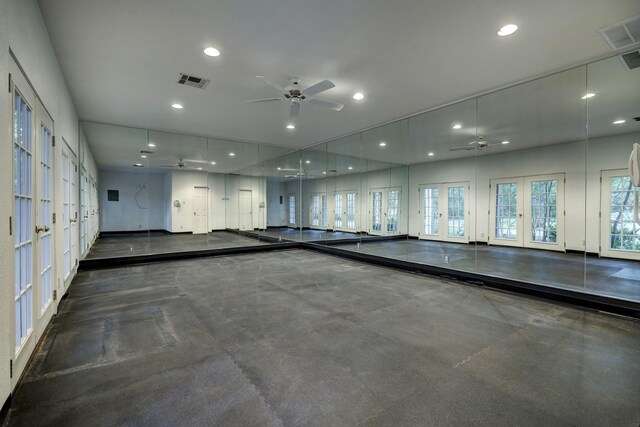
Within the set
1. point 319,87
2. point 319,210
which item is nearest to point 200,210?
point 319,210

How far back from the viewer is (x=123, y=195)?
9.20 m

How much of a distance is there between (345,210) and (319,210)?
97 centimetres

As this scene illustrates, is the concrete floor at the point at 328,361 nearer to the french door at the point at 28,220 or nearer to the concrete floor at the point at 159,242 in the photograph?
the french door at the point at 28,220

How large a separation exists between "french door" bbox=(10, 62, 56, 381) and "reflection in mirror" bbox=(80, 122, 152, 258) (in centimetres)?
416

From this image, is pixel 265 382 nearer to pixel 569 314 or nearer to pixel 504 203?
pixel 569 314

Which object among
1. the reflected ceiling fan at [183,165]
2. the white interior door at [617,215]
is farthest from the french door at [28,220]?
the white interior door at [617,215]

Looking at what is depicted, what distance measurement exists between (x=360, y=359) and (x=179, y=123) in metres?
6.22

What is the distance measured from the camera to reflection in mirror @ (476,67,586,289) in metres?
4.61

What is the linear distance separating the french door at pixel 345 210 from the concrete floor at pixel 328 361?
5194mm

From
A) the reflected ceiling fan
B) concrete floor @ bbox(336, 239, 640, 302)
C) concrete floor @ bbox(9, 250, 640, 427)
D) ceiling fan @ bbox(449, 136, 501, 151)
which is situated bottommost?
concrete floor @ bbox(9, 250, 640, 427)

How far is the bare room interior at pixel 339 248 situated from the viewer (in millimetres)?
1954

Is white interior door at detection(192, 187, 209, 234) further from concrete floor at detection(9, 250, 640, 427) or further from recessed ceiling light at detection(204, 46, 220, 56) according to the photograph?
recessed ceiling light at detection(204, 46, 220, 56)

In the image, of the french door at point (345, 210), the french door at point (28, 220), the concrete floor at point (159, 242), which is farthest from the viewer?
the french door at point (345, 210)

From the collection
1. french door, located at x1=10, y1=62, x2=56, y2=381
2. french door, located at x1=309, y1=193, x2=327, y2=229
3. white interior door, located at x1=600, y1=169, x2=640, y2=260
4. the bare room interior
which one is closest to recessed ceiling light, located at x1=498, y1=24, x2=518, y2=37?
the bare room interior
